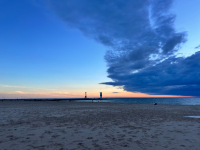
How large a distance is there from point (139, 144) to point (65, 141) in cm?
437

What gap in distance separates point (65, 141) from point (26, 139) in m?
2.57

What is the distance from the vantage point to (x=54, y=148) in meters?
7.36

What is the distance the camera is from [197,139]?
353 inches

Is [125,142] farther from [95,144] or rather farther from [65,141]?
[65,141]

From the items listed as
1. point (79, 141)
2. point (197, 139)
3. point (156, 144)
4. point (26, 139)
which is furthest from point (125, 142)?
point (26, 139)

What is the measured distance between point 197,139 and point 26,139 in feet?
35.5

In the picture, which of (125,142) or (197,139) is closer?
(125,142)

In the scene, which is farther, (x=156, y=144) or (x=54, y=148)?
(x=156, y=144)

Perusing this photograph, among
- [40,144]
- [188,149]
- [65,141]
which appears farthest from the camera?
[65,141]

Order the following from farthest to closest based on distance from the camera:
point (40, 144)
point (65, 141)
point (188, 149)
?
point (65, 141), point (40, 144), point (188, 149)

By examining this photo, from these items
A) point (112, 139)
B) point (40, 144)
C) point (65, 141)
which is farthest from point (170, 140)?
point (40, 144)

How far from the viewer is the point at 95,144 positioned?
316 inches

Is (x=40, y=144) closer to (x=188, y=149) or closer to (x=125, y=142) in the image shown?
(x=125, y=142)

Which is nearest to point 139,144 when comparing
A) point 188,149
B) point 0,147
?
point 188,149
